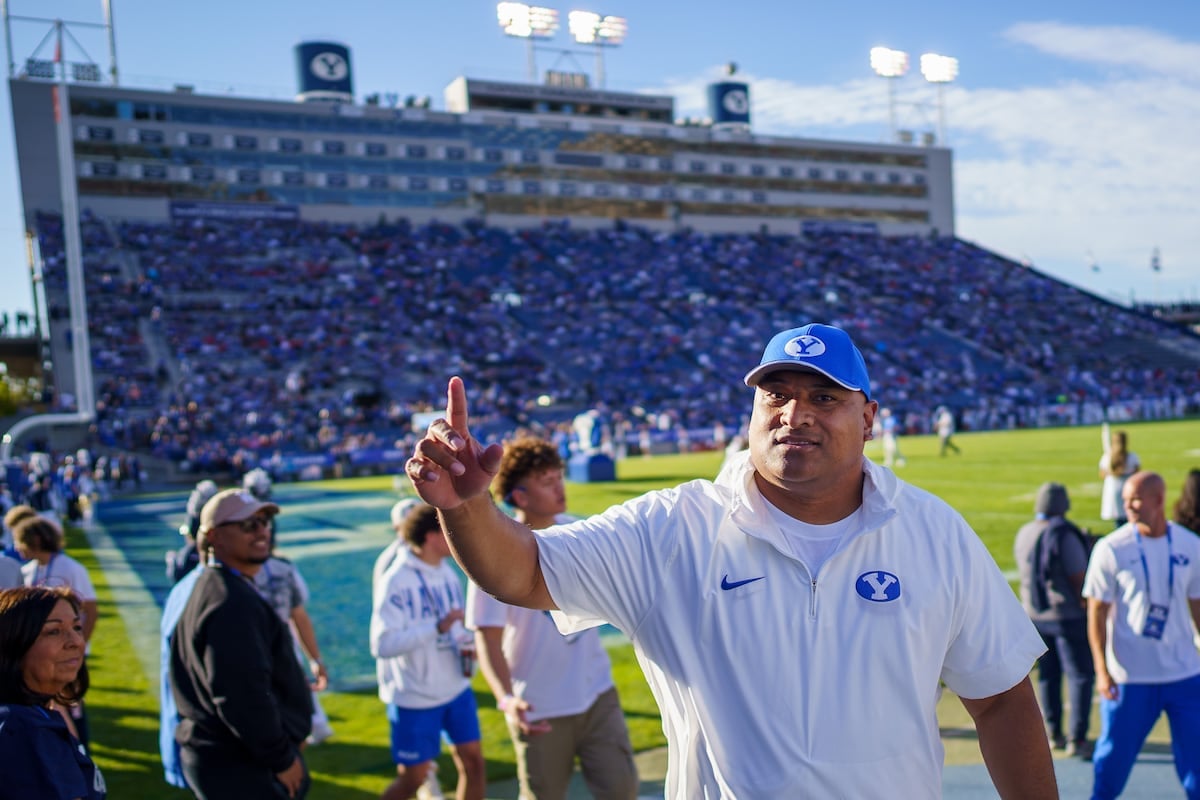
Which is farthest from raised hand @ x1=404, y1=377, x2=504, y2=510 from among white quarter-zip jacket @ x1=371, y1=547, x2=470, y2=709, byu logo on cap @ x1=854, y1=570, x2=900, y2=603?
white quarter-zip jacket @ x1=371, y1=547, x2=470, y2=709

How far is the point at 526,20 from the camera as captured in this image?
209ft

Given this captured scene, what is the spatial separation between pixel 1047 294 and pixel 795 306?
19613 mm

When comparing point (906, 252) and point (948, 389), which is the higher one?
point (906, 252)

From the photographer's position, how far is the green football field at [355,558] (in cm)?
672

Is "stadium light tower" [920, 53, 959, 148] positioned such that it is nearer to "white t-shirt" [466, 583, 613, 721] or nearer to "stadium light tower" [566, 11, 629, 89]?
"stadium light tower" [566, 11, 629, 89]

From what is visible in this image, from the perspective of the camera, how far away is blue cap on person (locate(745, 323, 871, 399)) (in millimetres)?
2408

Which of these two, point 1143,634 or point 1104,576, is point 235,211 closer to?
point 1104,576

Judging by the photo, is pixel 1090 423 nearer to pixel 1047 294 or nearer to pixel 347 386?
pixel 1047 294

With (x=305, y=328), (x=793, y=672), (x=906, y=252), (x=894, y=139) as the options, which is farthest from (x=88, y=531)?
(x=894, y=139)

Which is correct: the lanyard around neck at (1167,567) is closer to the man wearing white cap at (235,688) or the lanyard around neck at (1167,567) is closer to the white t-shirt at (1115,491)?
the man wearing white cap at (235,688)

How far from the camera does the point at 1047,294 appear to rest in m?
64.6

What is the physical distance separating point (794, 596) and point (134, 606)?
11958 mm

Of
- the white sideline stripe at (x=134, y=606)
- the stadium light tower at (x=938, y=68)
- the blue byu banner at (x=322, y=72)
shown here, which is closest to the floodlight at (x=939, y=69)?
the stadium light tower at (x=938, y=68)

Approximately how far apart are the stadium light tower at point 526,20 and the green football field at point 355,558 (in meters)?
40.5
